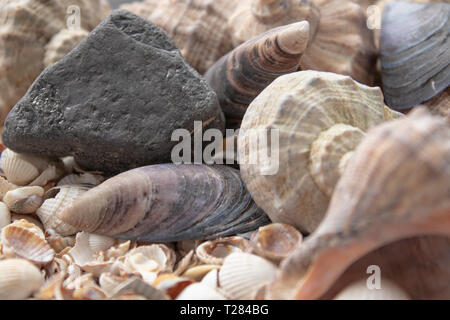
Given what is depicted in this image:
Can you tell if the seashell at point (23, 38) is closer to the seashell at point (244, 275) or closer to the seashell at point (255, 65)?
the seashell at point (255, 65)

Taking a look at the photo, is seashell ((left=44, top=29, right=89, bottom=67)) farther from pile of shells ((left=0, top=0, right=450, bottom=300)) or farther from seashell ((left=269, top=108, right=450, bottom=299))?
seashell ((left=269, top=108, right=450, bottom=299))

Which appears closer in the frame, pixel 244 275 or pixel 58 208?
pixel 244 275

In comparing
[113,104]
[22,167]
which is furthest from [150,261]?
[22,167]

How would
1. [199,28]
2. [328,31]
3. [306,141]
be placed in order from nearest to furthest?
[306,141], [328,31], [199,28]

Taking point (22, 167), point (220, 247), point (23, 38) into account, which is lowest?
point (220, 247)

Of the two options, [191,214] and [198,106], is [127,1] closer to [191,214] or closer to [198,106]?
[198,106]

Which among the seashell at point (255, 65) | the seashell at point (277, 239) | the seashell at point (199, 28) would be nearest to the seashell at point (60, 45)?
the seashell at point (199, 28)

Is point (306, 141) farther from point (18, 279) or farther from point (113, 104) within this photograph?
point (18, 279)

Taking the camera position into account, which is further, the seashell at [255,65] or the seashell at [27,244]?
the seashell at [255,65]
